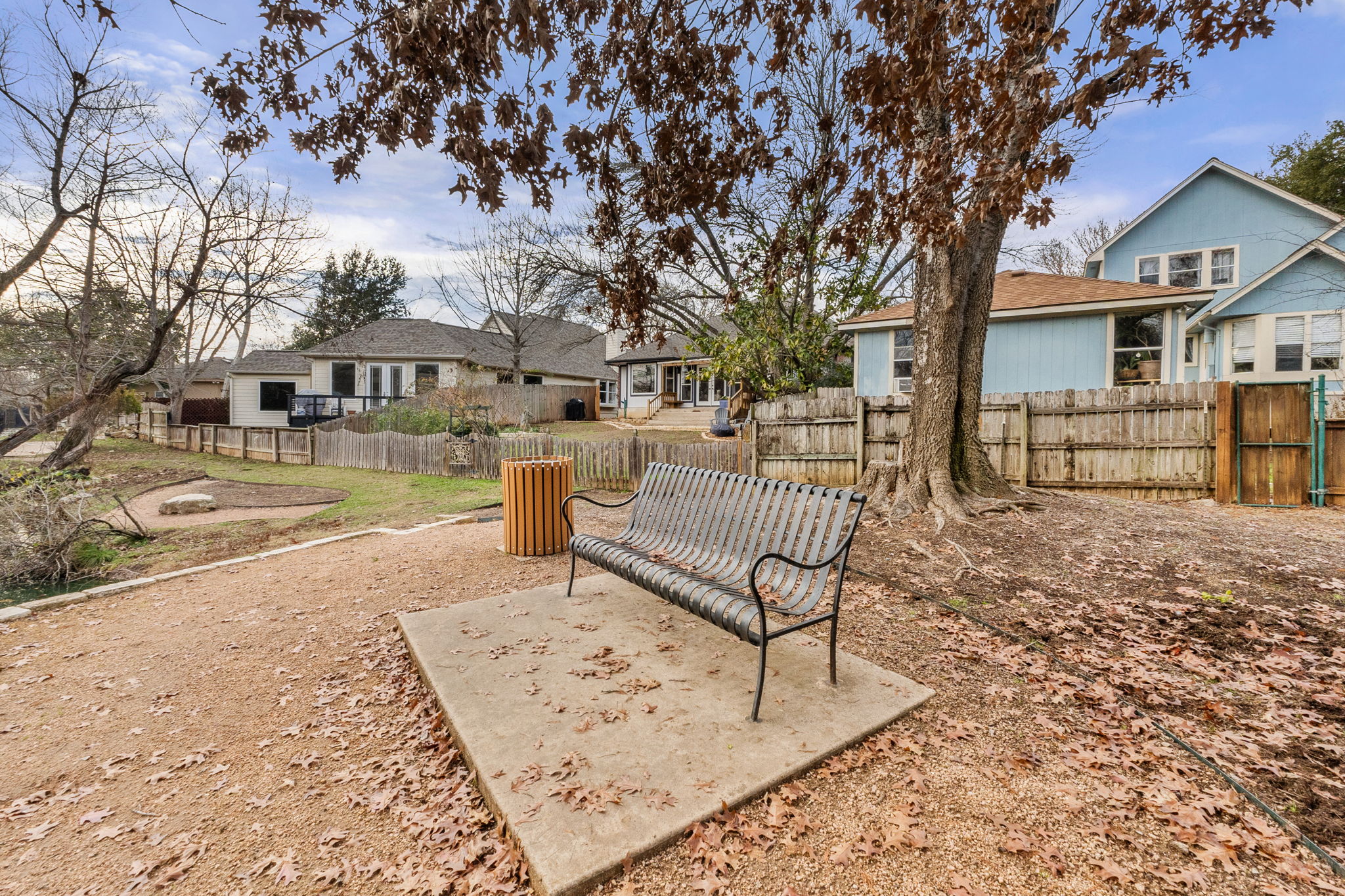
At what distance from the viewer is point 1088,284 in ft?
46.3

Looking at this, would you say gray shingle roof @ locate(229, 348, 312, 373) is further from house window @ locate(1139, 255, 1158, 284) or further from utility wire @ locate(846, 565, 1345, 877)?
house window @ locate(1139, 255, 1158, 284)

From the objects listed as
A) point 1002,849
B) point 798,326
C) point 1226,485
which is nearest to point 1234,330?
point 1226,485

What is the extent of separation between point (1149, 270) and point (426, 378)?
1157 inches

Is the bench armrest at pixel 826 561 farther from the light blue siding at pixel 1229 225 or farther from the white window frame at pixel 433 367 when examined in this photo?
the white window frame at pixel 433 367

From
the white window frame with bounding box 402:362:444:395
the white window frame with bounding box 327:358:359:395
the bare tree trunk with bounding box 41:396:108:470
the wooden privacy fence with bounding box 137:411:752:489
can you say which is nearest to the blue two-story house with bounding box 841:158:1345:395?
the wooden privacy fence with bounding box 137:411:752:489

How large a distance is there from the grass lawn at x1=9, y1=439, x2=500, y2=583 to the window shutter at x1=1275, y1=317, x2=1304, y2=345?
19.7 m

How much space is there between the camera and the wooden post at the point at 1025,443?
10.4 m

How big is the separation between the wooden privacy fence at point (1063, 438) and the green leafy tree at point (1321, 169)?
21879 millimetres

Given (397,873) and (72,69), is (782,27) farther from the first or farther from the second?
(72,69)

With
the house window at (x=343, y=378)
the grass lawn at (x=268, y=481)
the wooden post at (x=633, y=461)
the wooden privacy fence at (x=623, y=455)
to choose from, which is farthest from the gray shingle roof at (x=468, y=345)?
the wooden post at (x=633, y=461)

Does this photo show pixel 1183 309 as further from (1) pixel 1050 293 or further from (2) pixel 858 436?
(2) pixel 858 436

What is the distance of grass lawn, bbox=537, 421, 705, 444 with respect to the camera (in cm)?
2042

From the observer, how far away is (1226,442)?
9.03 metres

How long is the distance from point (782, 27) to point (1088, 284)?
44.6 ft
